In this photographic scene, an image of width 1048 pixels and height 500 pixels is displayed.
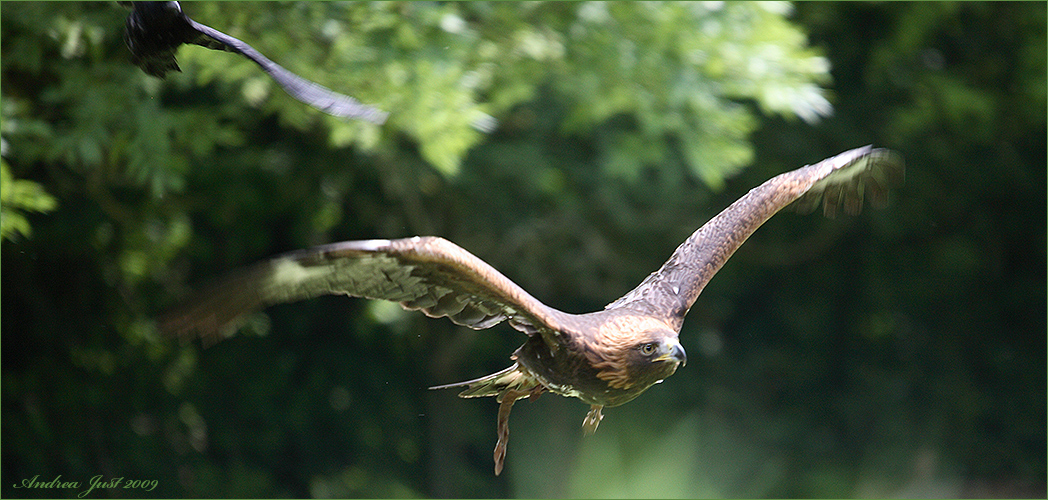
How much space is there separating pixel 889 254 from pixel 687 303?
20.5 ft

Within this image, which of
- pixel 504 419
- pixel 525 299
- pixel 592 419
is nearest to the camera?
pixel 525 299

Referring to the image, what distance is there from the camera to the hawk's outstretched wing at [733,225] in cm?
260

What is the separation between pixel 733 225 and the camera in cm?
278

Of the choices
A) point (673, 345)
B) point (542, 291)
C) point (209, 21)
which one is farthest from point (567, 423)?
point (673, 345)

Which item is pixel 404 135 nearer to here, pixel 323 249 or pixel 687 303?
pixel 687 303

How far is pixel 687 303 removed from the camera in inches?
102

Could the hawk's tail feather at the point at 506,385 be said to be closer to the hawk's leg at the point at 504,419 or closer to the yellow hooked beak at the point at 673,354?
the hawk's leg at the point at 504,419

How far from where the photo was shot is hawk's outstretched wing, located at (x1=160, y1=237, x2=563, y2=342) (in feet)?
6.08

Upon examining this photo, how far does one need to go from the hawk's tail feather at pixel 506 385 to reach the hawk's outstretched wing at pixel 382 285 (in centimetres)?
24

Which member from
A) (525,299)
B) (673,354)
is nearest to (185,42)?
(525,299)
